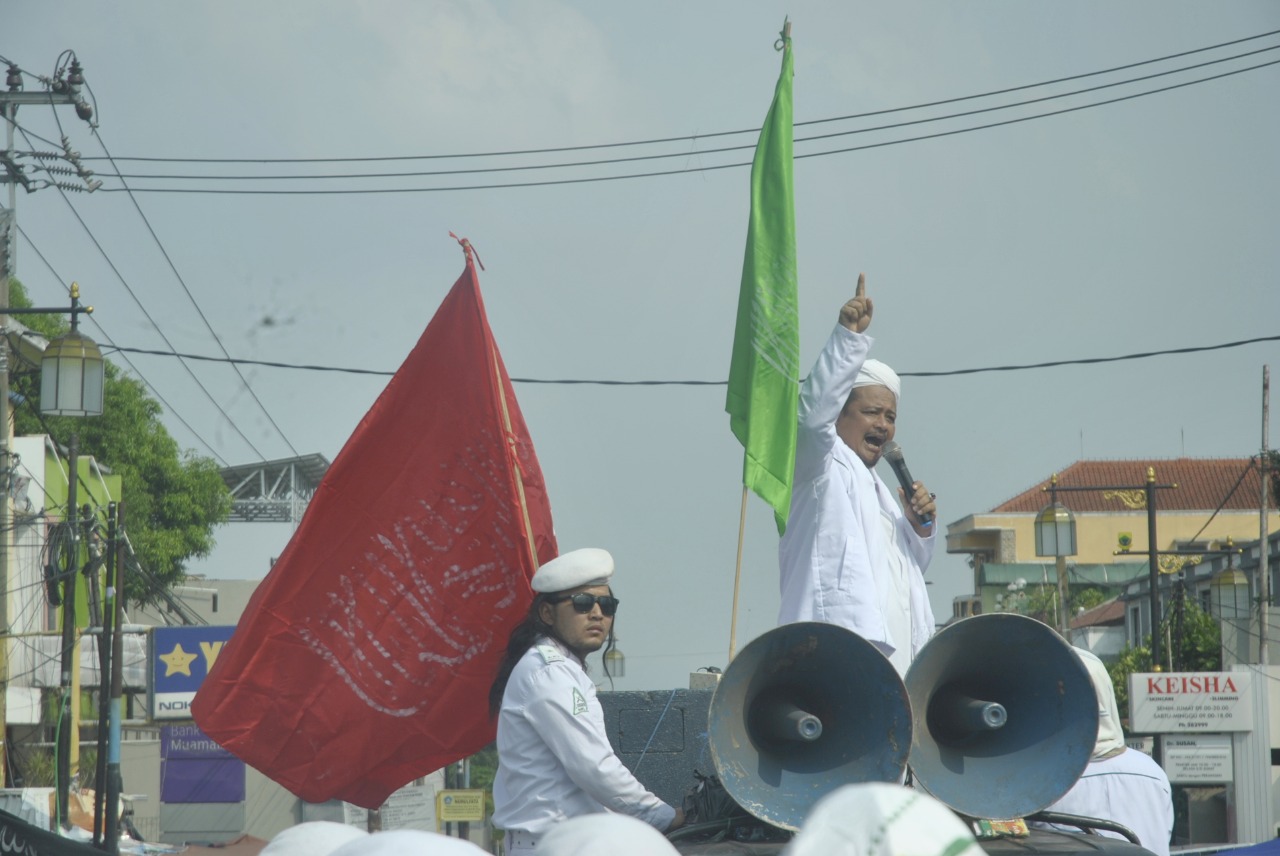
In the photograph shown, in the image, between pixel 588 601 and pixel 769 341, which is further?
pixel 769 341

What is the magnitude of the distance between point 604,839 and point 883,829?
0.50 metres

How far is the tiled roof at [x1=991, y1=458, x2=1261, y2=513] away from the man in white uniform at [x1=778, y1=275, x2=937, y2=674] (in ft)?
238

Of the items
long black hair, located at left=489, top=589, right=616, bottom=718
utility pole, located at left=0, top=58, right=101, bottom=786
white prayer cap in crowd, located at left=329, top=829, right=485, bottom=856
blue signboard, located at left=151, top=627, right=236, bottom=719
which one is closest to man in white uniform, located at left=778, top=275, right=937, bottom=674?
long black hair, located at left=489, top=589, right=616, bottom=718

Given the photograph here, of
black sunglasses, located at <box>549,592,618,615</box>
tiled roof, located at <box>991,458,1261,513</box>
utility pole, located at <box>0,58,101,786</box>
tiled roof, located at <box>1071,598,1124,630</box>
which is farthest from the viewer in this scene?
tiled roof, located at <box>991,458,1261,513</box>

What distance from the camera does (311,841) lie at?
2.52 meters

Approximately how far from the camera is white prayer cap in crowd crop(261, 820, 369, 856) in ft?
8.20

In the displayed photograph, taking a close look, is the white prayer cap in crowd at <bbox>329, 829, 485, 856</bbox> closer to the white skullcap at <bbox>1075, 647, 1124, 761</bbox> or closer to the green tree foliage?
the white skullcap at <bbox>1075, 647, 1124, 761</bbox>

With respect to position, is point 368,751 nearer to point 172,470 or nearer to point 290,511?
point 172,470

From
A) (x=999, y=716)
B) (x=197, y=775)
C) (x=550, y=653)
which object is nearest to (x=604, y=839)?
(x=999, y=716)

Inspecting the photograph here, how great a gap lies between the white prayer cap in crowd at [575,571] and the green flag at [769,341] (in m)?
0.56

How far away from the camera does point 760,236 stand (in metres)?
5.41

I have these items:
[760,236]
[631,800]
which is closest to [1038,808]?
[631,800]

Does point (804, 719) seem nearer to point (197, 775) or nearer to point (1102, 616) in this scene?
point (197, 775)

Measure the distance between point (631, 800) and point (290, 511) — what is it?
59.0 meters
